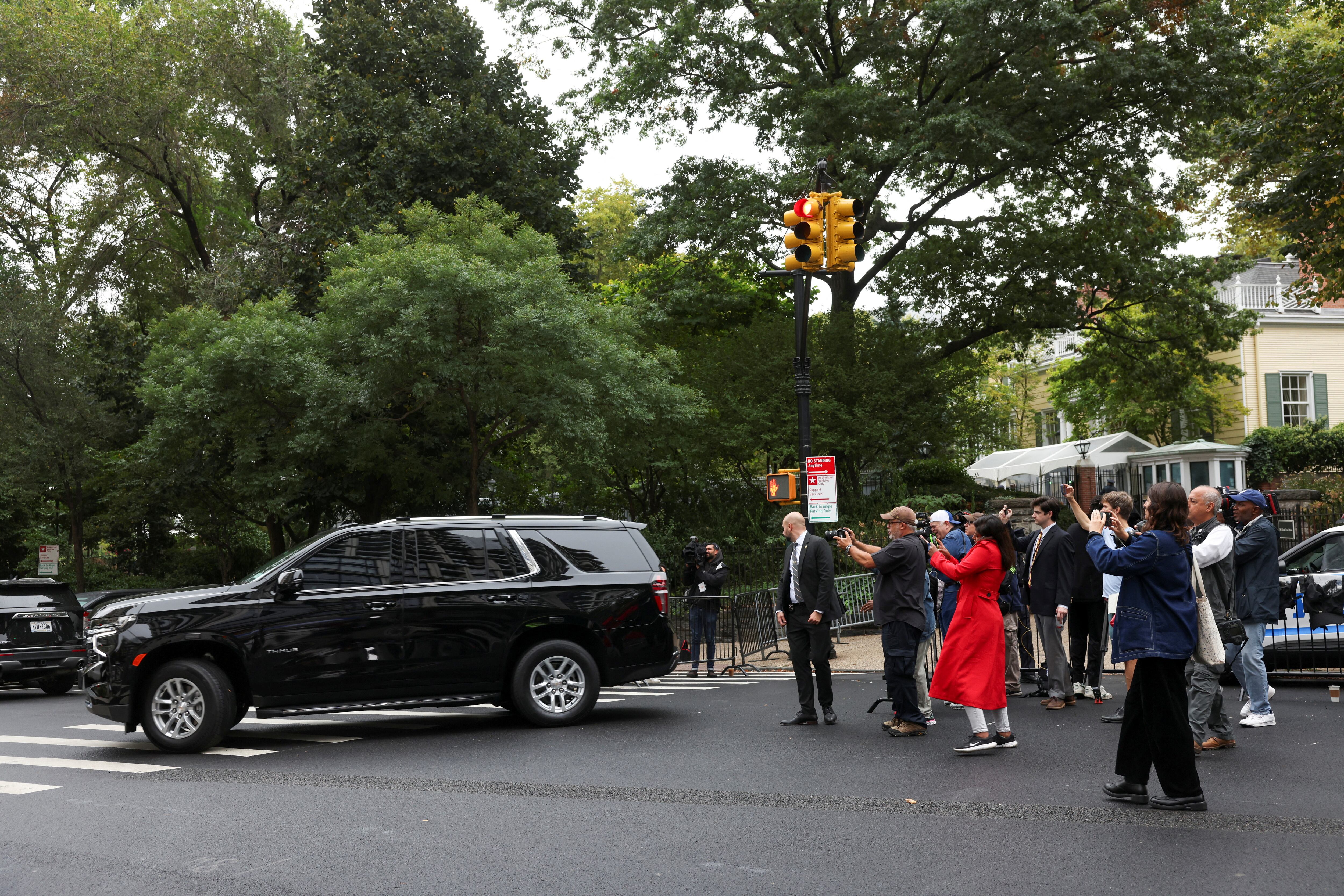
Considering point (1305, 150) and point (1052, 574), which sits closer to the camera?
point (1052, 574)

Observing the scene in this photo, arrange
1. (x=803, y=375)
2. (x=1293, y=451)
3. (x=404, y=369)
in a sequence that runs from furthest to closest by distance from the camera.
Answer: (x=1293, y=451) < (x=404, y=369) < (x=803, y=375)

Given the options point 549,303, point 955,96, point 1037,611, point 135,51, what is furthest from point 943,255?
point 135,51

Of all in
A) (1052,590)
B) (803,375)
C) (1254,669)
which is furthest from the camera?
(803,375)

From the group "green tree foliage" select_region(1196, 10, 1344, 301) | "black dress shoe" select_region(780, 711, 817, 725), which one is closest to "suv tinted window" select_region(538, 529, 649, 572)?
"black dress shoe" select_region(780, 711, 817, 725)

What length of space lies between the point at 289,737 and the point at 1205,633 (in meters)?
7.89

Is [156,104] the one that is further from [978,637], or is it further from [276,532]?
[978,637]

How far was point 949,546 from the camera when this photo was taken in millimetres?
10562

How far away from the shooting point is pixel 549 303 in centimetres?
1958

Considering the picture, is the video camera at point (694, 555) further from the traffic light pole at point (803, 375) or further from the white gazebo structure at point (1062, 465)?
the white gazebo structure at point (1062, 465)

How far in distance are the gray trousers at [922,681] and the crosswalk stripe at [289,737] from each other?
5006 millimetres

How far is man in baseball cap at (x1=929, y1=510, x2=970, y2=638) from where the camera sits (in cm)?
1027

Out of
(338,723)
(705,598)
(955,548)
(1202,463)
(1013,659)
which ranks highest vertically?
(1202,463)

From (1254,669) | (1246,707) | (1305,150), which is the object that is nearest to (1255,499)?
(1254,669)

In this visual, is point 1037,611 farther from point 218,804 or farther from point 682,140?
point 682,140
